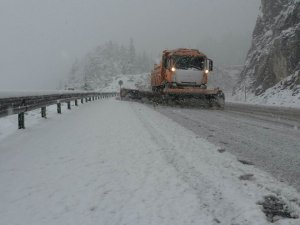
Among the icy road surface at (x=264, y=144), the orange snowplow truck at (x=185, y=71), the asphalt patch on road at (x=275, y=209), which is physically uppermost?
the orange snowplow truck at (x=185, y=71)

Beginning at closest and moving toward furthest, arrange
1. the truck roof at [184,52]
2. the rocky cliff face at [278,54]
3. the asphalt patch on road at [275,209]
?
the asphalt patch on road at [275,209] → the truck roof at [184,52] → the rocky cliff face at [278,54]

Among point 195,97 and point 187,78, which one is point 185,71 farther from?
point 195,97

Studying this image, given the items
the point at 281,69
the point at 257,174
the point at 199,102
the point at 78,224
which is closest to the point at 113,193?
the point at 78,224

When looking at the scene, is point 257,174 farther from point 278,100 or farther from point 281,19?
point 281,19

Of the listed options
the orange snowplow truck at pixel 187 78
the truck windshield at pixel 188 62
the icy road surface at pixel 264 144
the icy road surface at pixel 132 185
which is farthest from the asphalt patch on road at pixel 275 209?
the truck windshield at pixel 188 62

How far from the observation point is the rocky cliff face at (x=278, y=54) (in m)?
44.5

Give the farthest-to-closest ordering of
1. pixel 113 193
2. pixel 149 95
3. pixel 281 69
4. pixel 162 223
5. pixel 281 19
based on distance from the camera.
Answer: pixel 281 19 < pixel 281 69 < pixel 149 95 < pixel 113 193 < pixel 162 223

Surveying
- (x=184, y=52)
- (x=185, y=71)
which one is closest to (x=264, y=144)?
(x=185, y=71)

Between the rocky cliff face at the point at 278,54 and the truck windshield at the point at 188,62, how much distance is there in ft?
48.5

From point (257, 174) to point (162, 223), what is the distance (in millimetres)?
2147

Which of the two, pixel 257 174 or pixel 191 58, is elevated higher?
pixel 191 58

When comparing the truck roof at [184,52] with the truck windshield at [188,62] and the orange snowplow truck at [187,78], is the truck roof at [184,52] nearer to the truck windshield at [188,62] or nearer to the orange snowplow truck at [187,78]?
the orange snowplow truck at [187,78]

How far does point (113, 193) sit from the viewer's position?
173 inches

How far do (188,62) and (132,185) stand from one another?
18.3 meters
